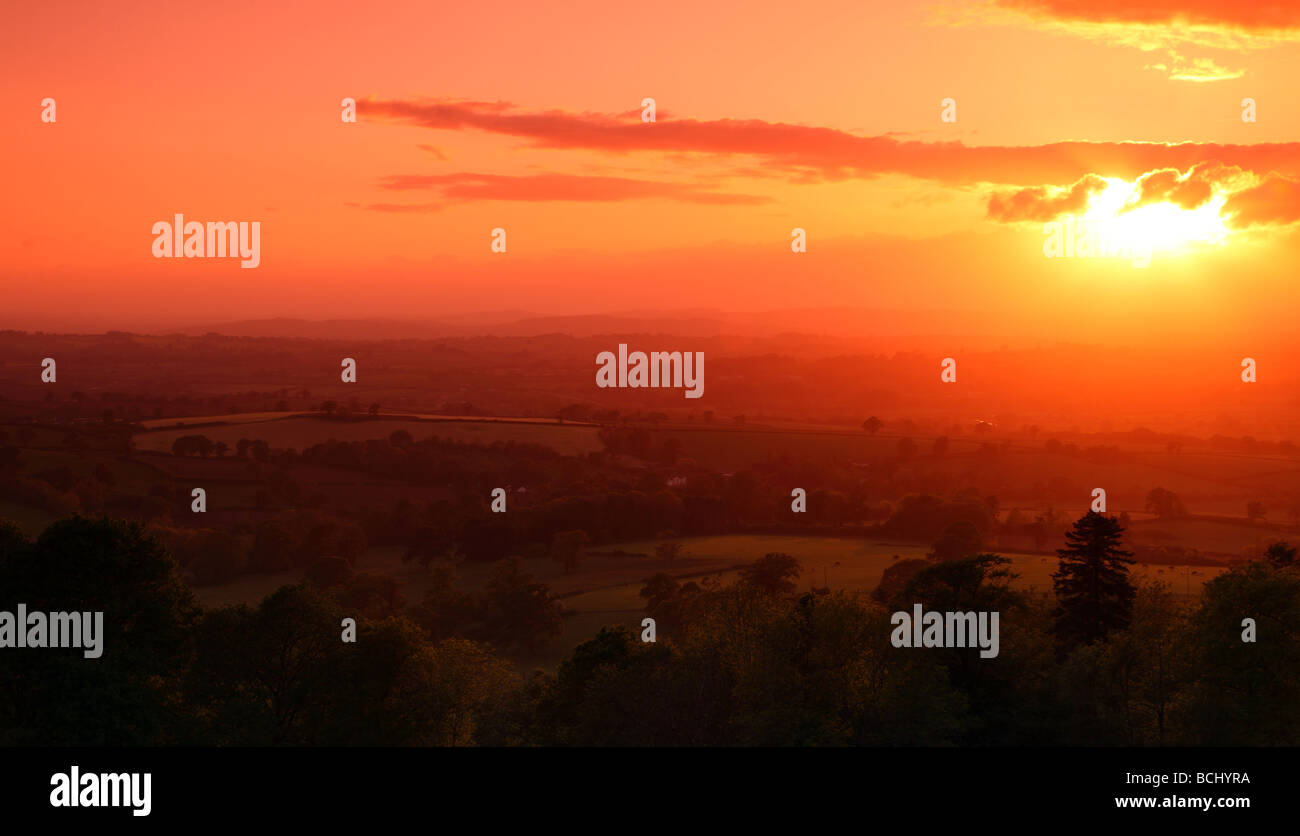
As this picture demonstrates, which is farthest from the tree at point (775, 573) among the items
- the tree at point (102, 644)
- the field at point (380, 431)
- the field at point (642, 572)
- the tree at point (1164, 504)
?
the field at point (380, 431)

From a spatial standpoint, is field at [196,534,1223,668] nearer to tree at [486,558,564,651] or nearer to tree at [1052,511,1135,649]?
tree at [486,558,564,651]

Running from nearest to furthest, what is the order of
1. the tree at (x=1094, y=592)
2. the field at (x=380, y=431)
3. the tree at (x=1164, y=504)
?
1. the tree at (x=1094, y=592)
2. the tree at (x=1164, y=504)
3. the field at (x=380, y=431)

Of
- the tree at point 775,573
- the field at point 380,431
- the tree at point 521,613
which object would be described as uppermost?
the field at point 380,431

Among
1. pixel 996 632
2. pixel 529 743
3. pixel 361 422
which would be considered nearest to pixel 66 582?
pixel 529 743

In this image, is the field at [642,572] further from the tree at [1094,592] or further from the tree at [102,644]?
the tree at [102,644]

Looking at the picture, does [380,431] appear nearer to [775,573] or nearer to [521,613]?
[521,613]

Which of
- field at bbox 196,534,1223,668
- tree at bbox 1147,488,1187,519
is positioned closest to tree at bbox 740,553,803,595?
field at bbox 196,534,1223,668
